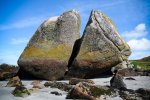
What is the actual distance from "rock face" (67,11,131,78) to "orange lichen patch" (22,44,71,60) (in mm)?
629

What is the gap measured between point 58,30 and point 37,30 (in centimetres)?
148

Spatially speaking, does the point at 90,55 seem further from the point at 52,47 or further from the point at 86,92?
the point at 86,92

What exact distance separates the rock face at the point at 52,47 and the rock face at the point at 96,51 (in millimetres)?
681

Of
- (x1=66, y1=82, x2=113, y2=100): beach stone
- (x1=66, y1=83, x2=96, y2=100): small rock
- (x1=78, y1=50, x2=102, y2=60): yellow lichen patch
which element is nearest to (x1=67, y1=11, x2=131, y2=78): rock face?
(x1=78, y1=50, x2=102, y2=60): yellow lichen patch

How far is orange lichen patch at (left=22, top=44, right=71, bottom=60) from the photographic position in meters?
18.0

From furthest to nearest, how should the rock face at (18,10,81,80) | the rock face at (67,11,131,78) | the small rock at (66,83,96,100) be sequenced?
the rock face at (67,11,131,78) < the rock face at (18,10,81,80) < the small rock at (66,83,96,100)

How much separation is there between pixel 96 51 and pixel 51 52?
2593 millimetres

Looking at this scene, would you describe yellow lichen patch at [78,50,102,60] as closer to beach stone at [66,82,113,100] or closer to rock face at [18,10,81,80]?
rock face at [18,10,81,80]

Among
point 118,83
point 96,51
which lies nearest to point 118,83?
point 118,83

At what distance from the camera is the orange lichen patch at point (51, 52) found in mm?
17969

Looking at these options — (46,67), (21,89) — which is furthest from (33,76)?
(21,89)

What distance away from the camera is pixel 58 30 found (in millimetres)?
19047

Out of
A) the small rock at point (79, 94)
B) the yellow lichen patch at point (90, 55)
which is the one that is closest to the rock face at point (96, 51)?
the yellow lichen patch at point (90, 55)

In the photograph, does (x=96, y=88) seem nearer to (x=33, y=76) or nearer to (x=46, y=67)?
(x=46, y=67)
